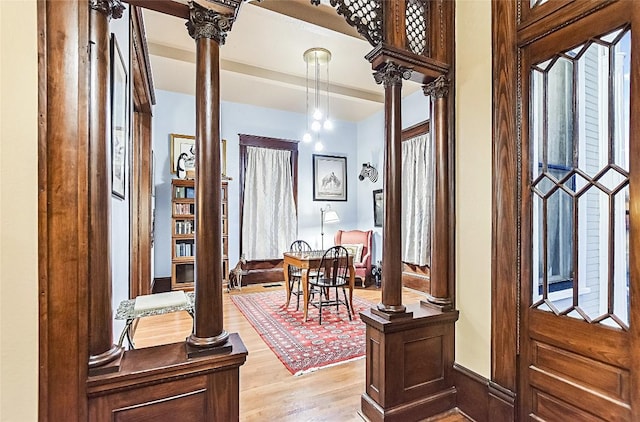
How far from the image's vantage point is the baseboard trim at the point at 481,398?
181 centimetres

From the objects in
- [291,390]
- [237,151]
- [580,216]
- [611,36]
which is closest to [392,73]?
[611,36]

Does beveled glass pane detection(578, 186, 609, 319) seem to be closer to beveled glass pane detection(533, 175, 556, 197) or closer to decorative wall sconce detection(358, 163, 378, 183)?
beveled glass pane detection(533, 175, 556, 197)

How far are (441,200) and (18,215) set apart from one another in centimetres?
218

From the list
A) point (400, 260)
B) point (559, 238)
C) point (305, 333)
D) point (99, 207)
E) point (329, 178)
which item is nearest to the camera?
point (99, 207)

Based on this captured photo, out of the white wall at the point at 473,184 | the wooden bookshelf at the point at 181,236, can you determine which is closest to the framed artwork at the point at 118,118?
the white wall at the point at 473,184

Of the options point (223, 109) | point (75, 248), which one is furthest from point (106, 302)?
point (223, 109)

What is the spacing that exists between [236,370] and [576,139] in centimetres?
200

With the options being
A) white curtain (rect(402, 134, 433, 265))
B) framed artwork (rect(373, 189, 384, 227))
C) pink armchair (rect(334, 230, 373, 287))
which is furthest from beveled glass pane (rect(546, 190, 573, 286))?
framed artwork (rect(373, 189, 384, 227))

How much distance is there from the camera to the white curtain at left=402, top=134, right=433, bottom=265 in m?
5.36

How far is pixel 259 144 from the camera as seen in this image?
6309mm

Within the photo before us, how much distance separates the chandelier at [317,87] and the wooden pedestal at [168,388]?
346 centimetres

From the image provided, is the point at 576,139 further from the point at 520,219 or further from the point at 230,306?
the point at 230,306

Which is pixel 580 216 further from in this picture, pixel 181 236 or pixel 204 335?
pixel 181 236

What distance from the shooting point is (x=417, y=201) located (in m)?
5.55
